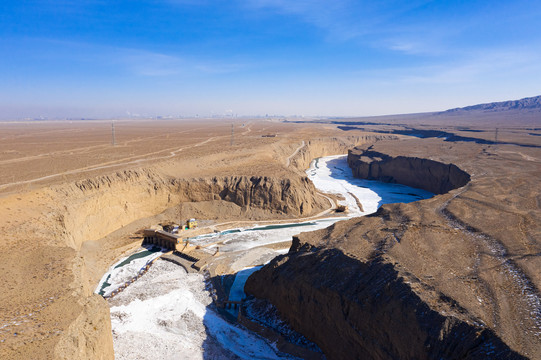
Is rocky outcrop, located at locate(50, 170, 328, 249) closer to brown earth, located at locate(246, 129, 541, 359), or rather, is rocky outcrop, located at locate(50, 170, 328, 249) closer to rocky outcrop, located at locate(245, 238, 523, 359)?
brown earth, located at locate(246, 129, 541, 359)

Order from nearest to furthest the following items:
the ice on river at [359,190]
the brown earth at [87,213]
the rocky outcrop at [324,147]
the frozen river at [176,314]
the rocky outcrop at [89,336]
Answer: the rocky outcrop at [89,336]
the brown earth at [87,213]
the frozen river at [176,314]
the ice on river at [359,190]
the rocky outcrop at [324,147]

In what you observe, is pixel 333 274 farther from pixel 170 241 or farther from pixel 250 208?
pixel 250 208

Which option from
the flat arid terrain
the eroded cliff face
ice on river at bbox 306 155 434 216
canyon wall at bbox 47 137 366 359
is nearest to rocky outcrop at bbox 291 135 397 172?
ice on river at bbox 306 155 434 216

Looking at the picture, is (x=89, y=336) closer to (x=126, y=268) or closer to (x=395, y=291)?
(x=395, y=291)

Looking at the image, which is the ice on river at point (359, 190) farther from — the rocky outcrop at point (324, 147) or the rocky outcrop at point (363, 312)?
the rocky outcrop at point (363, 312)

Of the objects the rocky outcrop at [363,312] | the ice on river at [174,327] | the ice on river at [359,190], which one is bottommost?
the ice on river at [174,327]

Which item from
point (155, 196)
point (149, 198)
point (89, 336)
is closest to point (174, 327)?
point (89, 336)

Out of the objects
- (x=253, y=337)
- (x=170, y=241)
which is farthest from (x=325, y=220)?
(x=253, y=337)

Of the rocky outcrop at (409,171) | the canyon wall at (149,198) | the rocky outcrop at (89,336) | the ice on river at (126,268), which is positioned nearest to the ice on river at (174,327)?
the ice on river at (126,268)
